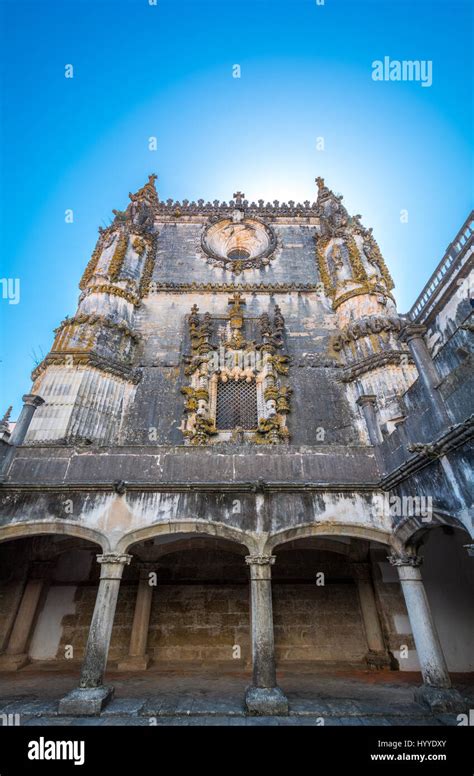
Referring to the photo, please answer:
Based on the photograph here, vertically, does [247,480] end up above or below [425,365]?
below

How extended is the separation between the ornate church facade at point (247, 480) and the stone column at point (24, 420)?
0.14 feet

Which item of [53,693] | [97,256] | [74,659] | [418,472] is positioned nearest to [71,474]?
[53,693]

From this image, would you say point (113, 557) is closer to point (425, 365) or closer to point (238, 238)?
point (425, 365)

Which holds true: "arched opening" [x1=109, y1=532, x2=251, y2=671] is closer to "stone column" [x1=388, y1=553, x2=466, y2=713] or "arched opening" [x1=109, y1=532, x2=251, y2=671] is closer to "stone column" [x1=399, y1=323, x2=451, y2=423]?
"stone column" [x1=388, y1=553, x2=466, y2=713]

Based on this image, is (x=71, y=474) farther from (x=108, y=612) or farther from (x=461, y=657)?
(x=461, y=657)

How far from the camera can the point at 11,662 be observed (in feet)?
31.1

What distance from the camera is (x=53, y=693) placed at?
7090 mm

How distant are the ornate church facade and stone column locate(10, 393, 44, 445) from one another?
43 millimetres

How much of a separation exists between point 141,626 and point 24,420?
6834 mm

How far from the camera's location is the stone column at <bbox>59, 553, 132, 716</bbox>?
589 cm

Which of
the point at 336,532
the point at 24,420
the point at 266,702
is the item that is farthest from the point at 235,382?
the point at 266,702

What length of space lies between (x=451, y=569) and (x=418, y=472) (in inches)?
235

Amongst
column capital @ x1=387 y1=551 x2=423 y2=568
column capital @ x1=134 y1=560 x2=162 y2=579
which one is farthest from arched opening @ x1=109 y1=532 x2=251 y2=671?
column capital @ x1=387 y1=551 x2=423 y2=568

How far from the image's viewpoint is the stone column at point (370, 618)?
380 inches
